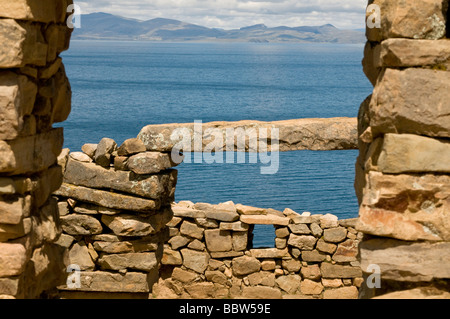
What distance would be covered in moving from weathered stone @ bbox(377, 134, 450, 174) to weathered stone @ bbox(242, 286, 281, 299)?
8.37 meters

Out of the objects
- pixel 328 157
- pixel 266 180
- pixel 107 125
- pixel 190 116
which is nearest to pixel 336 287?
pixel 266 180

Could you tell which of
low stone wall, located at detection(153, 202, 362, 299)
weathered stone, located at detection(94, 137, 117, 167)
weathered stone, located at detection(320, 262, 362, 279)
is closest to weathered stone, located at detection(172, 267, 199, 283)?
low stone wall, located at detection(153, 202, 362, 299)

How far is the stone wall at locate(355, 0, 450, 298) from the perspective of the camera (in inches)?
193

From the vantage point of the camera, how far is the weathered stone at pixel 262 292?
12961 mm

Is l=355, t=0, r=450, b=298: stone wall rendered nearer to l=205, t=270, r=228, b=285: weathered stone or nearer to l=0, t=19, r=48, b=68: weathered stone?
l=0, t=19, r=48, b=68: weathered stone

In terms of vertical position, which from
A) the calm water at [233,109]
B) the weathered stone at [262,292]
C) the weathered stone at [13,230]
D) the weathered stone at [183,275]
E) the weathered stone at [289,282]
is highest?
the weathered stone at [13,230]

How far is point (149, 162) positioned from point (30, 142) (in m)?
4.89

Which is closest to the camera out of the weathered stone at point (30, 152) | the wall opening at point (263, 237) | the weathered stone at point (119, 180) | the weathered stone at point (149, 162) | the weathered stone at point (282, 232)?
the weathered stone at point (30, 152)

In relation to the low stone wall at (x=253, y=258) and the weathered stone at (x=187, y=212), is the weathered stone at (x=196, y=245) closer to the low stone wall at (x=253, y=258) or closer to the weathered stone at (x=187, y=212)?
the low stone wall at (x=253, y=258)

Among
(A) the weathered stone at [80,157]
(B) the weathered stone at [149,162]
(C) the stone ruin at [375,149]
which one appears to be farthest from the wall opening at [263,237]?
(C) the stone ruin at [375,149]

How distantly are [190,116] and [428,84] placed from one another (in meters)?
45.0

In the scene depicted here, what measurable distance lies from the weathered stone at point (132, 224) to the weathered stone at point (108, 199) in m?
0.24

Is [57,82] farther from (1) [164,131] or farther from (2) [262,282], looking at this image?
(2) [262,282]

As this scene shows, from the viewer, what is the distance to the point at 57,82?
20.8ft
